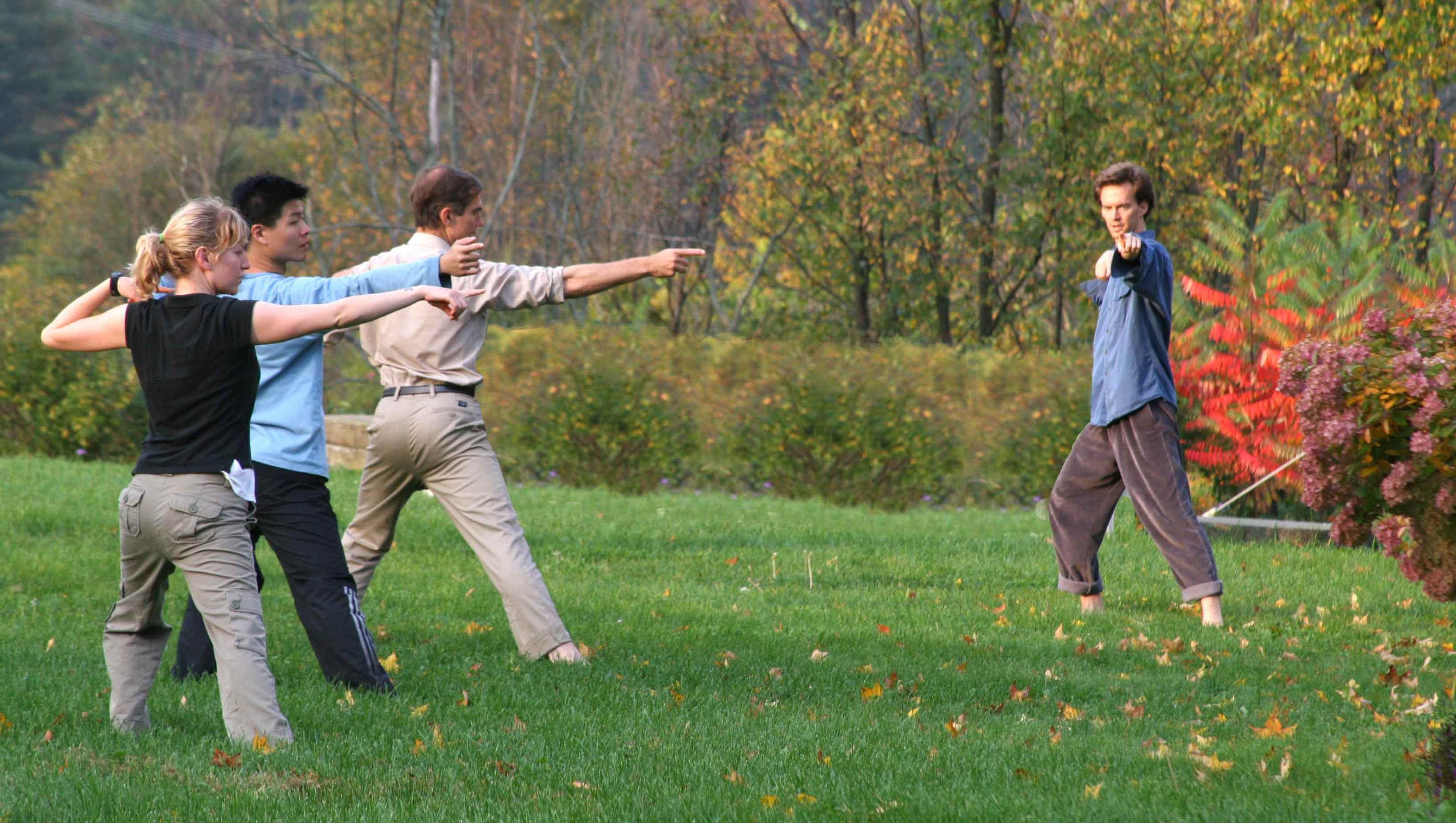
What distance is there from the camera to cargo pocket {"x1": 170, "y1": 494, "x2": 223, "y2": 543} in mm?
4309

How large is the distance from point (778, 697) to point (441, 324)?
1966 mm

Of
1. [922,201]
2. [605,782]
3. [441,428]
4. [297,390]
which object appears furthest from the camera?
[922,201]

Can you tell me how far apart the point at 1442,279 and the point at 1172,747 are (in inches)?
314

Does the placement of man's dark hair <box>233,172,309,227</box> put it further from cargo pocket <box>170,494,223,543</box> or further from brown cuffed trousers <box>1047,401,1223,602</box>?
brown cuffed trousers <box>1047,401,1223,602</box>

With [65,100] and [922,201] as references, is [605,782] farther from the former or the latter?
[65,100]

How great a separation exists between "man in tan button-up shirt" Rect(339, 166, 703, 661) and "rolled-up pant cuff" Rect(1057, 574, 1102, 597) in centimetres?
260

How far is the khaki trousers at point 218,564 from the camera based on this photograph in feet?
14.2

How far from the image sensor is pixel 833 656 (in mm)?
6055

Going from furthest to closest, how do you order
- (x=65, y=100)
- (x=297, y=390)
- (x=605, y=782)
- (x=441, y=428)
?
(x=65, y=100), (x=441, y=428), (x=297, y=390), (x=605, y=782)

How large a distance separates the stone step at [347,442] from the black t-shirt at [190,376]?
33.7 feet

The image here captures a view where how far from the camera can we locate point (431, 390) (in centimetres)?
568

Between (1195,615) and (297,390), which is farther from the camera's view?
(1195,615)

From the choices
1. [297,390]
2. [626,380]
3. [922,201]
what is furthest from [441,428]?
[922,201]

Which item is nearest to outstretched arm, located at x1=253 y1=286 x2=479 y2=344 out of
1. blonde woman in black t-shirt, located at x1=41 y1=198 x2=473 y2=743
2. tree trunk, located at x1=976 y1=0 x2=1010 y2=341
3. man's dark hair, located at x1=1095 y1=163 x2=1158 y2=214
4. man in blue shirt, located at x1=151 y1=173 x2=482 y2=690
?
blonde woman in black t-shirt, located at x1=41 y1=198 x2=473 y2=743
